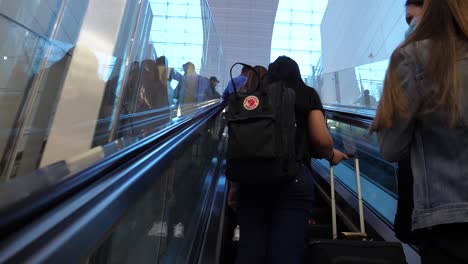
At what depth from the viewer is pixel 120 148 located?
1131 mm

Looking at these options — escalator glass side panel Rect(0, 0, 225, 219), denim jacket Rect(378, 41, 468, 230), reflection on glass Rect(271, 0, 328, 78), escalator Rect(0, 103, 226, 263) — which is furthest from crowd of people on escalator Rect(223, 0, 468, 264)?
reflection on glass Rect(271, 0, 328, 78)

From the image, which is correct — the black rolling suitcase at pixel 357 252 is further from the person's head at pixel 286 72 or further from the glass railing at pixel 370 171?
the glass railing at pixel 370 171

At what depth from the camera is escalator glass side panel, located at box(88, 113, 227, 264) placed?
114cm

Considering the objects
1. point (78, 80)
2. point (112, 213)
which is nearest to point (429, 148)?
point (112, 213)

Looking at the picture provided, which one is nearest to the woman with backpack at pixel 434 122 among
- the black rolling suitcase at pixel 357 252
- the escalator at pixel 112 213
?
the escalator at pixel 112 213

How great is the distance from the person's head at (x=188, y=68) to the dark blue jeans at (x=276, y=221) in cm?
288

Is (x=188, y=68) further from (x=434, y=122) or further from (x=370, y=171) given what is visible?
(x=434, y=122)

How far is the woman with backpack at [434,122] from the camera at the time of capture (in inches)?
33.4

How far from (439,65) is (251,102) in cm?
96

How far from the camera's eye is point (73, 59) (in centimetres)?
255

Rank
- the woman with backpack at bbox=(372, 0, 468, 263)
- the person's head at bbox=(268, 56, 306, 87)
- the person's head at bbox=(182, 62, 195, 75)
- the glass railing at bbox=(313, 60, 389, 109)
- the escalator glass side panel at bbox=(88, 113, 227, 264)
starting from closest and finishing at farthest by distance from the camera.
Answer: the woman with backpack at bbox=(372, 0, 468, 263)
the escalator glass side panel at bbox=(88, 113, 227, 264)
the person's head at bbox=(268, 56, 306, 87)
the person's head at bbox=(182, 62, 195, 75)
the glass railing at bbox=(313, 60, 389, 109)

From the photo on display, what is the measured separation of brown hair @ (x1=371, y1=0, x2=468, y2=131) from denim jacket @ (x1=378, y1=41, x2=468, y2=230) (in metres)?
0.02

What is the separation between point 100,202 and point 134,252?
2.34ft

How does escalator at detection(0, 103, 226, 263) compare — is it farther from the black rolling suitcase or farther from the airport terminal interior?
the black rolling suitcase
